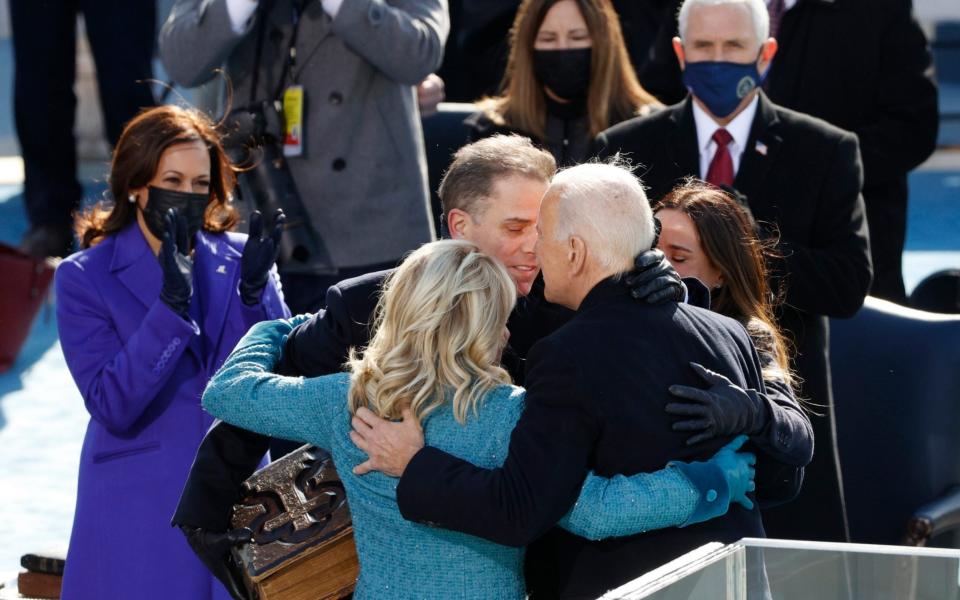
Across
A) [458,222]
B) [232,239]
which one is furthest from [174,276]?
[458,222]

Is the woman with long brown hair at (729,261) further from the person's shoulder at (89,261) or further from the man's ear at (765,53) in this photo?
the person's shoulder at (89,261)

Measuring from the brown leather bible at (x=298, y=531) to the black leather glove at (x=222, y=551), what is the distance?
0.02m

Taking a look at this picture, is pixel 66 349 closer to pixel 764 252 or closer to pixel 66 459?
pixel 764 252

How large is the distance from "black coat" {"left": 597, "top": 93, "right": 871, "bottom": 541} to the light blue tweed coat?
145 centimetres

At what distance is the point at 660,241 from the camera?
3410mm

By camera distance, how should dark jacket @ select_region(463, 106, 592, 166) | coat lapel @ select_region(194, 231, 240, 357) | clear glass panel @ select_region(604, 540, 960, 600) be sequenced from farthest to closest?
dark jacket @ select_region(463, 106, 592, 166) → coat lapel @ select_region(194, 231, 240, 357) → clear glass panel @ select_region(604, 540, 960, 600)

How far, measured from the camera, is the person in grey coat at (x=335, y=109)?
4.70 m

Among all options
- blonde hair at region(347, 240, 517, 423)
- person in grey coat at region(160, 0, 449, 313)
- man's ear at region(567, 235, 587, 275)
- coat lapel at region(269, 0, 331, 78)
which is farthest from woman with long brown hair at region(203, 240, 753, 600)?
coat lapel at region(269, 0, 331, 78)

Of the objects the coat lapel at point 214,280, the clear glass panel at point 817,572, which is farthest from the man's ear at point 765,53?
the clear glass panel at point 817,572

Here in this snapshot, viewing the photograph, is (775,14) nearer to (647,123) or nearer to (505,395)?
(647,123)

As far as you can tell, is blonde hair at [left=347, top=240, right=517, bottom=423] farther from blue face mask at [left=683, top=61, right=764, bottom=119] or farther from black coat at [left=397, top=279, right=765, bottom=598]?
blue face mask at [left=683, top=61, right=764, bottom=119]

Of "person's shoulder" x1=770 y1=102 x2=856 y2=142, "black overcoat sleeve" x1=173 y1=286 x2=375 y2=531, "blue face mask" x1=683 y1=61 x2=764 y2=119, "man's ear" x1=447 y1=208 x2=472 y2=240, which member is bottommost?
"black overcoat sleeve" x1=173 y1=286 x2=375 y2=531

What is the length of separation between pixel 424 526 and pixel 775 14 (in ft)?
10.7

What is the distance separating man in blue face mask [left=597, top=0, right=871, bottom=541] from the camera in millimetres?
3994
